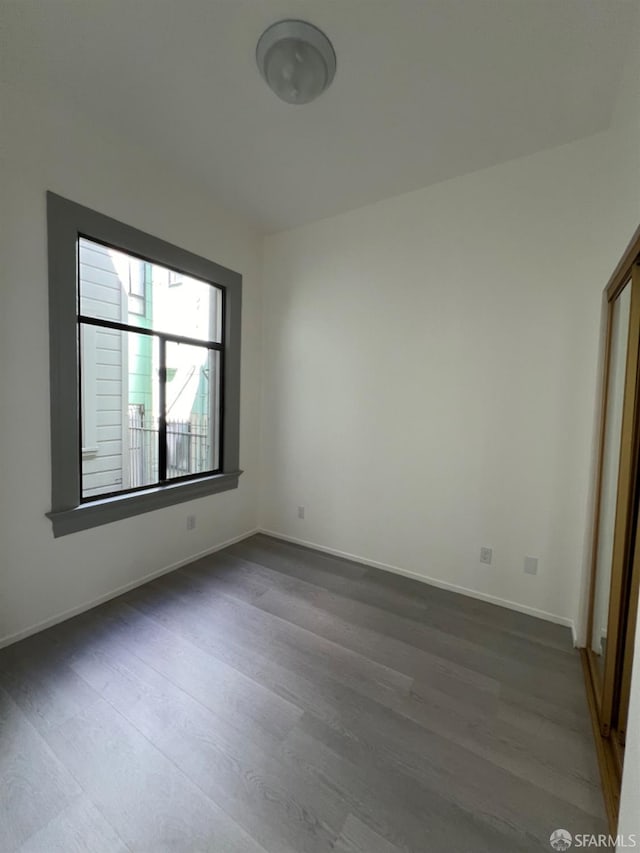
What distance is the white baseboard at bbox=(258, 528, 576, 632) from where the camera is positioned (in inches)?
87.5

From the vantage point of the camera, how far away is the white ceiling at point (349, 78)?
143 cm

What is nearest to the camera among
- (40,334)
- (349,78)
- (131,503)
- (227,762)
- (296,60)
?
(227,762)

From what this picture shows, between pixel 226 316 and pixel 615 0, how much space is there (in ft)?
9.07

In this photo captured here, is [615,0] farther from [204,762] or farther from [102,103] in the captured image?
[204,762]

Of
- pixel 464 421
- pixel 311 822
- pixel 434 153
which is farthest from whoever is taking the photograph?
pixel 464 421

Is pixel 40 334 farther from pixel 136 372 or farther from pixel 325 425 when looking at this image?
pixel 325 425

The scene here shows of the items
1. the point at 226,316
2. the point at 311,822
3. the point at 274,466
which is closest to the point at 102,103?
the point at 226,316

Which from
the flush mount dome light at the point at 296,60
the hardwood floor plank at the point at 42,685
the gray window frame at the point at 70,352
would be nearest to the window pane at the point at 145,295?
the gray window frame at the point at 70,352

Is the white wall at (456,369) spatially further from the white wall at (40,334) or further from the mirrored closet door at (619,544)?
the white wall at (40,334)

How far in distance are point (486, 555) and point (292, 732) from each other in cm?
168

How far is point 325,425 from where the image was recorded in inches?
121

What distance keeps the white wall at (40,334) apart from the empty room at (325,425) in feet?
0.05

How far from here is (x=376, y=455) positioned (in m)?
2.83

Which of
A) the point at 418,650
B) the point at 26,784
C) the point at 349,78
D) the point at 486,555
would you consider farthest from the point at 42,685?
the point at 349,78
